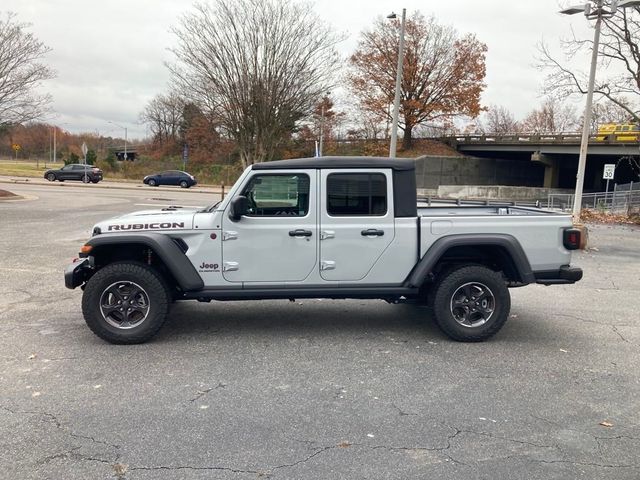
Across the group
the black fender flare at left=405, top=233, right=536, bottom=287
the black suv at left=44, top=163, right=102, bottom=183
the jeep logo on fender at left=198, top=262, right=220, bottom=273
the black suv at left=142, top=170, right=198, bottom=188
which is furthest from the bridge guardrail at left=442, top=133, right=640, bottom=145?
the jeep logo on fender at left=198, top=262, right=220, bottom=273

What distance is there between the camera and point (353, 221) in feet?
17.3

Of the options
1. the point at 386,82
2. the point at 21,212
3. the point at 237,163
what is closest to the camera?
the point at 21,212

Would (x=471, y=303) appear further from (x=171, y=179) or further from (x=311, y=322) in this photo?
(x=171, y=179)

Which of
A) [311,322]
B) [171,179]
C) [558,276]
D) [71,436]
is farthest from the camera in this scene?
[171,179]

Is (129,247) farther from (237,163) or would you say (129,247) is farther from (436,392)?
(237,163)

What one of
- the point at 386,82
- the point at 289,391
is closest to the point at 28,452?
the point at 289,391

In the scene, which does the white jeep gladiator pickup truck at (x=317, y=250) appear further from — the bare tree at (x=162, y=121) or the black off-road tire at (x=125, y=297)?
the bare tree at (x=162, y=121)

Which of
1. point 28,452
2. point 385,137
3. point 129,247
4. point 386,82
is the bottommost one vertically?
point 28,452

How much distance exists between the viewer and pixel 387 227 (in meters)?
5.26

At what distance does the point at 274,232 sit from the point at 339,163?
95 cm

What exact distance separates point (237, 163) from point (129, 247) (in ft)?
162

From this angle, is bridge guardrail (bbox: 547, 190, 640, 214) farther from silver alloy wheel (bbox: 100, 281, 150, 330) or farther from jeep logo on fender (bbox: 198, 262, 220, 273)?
silver alloy wheel (bbox: 100, 281, 150, 330)

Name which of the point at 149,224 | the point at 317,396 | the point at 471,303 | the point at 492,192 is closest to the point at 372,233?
the point at 471,303

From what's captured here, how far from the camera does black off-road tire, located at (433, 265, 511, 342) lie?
5.32m
